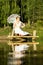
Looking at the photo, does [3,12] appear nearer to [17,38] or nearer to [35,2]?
[35,2]

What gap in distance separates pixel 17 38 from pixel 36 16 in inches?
592

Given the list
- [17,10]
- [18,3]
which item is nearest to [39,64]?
[17,10]

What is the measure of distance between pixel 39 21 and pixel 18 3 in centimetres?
665

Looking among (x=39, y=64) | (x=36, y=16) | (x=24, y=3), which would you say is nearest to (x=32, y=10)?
(x=36, y=16)

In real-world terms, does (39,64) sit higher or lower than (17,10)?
higher

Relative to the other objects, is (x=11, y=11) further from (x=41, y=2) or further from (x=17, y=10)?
(x=41, y=2)

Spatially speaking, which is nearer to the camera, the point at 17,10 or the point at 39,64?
the point at 39,64

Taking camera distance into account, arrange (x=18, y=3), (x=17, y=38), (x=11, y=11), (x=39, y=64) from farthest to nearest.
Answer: (x=18, y=3)
(x=11, y=11)
(x=17, y=38)
(x=39, y=64)

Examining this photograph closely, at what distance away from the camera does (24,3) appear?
40.6 metres

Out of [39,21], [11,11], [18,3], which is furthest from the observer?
[18,3]

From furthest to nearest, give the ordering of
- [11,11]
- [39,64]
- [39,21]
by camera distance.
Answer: [11,11] < [39,21] < [39,64]

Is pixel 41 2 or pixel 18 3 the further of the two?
pixel 18 3

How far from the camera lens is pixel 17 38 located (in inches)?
891

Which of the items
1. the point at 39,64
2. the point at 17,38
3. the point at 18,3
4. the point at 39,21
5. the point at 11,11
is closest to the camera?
the point at 39,64
